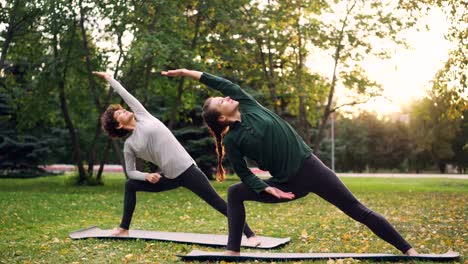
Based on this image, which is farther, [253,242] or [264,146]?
[253,242]

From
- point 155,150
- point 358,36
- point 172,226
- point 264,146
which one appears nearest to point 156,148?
point 155,150

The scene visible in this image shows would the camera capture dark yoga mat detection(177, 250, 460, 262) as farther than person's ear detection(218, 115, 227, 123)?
Yes

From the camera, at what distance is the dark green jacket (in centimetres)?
596

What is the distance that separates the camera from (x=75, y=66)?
2400 cm

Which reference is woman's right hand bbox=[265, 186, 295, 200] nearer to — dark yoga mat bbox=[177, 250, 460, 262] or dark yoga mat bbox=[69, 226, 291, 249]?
dark yoga mat bbox=[177, 250, 460, 262]

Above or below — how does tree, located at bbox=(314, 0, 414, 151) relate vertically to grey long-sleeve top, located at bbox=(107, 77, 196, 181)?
above

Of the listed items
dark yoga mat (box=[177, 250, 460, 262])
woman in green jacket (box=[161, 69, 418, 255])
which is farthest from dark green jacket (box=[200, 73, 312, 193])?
dark yoga mat (box=[177, 250, 460, 262])

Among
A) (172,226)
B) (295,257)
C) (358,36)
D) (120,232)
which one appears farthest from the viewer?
(358,36)

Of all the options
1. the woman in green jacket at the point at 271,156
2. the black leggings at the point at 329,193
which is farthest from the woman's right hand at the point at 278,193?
the black leggings at the point at 329,193

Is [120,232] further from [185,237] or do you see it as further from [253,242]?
[253,242]

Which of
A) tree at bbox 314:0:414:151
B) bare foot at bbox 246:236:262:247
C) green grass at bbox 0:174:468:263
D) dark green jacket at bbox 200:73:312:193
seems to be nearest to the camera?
dark green jacket at bbox 200:73:312:193

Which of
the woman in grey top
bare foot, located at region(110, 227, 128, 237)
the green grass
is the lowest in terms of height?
the green grass

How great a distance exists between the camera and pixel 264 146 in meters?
5.96

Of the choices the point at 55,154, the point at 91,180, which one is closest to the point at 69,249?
the point at 91,180
